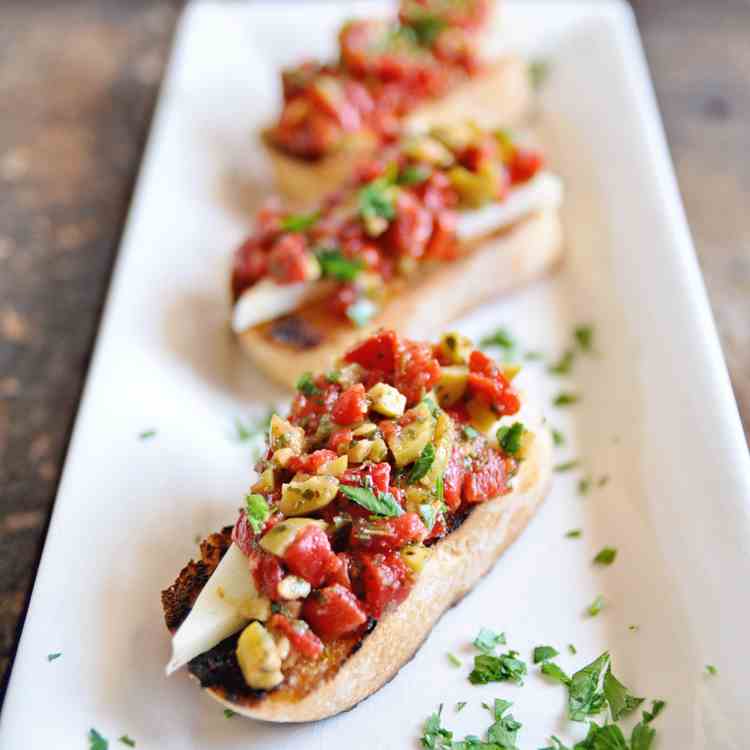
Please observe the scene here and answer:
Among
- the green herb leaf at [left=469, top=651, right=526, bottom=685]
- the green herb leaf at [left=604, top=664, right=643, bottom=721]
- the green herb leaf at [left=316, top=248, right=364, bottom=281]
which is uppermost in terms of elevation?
the green herb leaf at [left=316, top=248, right=364, bottom=281]

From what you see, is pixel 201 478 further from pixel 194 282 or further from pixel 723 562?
pixel 723 562

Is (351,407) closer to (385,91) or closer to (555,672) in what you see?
(555,672)

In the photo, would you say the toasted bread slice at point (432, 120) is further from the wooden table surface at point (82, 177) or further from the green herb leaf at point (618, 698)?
the green herb leaf at point (618, 698)

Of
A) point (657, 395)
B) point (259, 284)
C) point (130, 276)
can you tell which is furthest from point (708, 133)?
point (130, 276)

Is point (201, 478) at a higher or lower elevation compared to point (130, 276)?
lower

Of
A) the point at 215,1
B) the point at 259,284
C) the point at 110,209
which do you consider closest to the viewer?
the point at 259,284

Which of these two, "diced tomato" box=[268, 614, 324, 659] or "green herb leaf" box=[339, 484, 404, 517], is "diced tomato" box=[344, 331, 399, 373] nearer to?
"green herb leaf" box=[339, 484, 404, 517]

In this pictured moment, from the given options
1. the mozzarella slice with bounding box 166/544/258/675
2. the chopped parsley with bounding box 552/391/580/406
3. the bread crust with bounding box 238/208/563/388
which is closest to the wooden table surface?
the chopped parsley with bounding box 552/391/580/406

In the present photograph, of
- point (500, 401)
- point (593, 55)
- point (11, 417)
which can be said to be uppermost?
point (593, 55)
